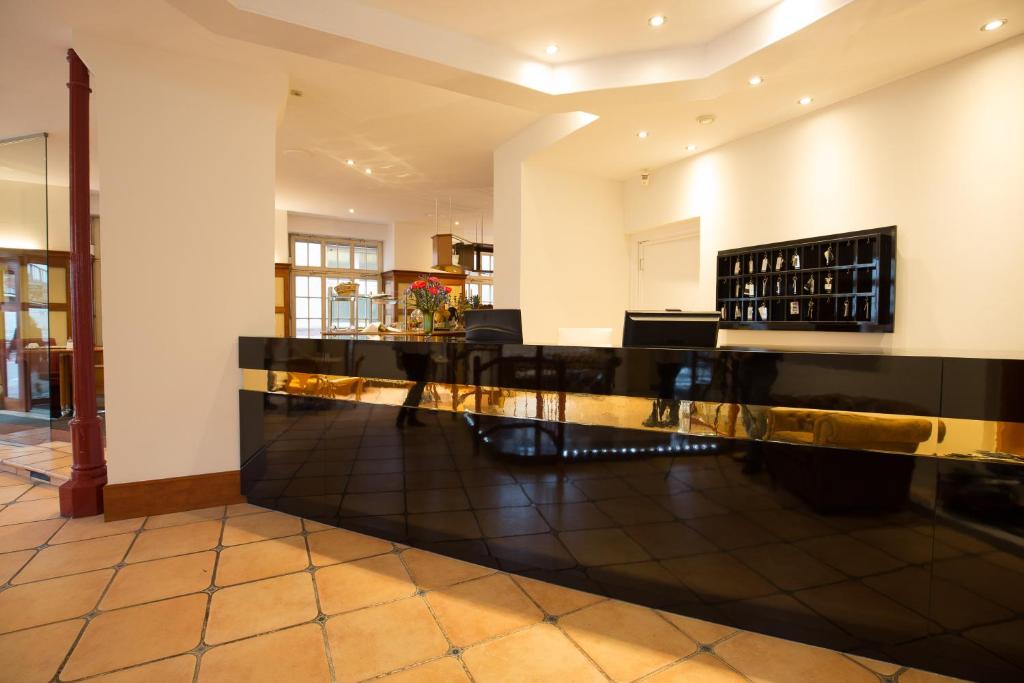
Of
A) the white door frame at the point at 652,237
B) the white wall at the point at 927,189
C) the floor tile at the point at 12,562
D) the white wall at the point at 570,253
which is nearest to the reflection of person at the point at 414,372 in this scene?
the floor tile at the point at 12,562

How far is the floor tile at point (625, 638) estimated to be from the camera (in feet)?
5.59

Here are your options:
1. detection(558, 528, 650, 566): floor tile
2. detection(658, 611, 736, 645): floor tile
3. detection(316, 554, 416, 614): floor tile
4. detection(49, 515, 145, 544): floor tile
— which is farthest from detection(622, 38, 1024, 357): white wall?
detection(49, 515, 145, 544): floor tile

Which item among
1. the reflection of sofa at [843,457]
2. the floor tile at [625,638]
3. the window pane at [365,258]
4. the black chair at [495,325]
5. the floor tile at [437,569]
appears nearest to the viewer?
the reflection of sofa at [843,457]

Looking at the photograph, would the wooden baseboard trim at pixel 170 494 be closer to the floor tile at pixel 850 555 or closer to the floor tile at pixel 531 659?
the floor tile at pixel 531 659

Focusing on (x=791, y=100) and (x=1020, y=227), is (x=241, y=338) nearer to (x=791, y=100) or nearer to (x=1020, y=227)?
(x=791, y=100)

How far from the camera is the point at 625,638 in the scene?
6.05 feet

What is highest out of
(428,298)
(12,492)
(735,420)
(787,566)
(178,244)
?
(178,244)

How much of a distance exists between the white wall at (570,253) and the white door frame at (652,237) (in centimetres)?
9

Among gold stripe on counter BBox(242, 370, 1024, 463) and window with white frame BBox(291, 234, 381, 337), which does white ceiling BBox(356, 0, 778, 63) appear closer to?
gold stripe on counter BBox(242, 370, 1024, 463)

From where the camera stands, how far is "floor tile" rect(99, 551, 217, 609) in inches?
84.2

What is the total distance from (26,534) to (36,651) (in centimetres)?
142

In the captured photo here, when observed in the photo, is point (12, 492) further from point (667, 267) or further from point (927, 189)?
point (927, 189)

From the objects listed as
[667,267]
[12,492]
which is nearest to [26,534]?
[12,492]

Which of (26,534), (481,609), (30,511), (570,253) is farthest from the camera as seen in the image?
(570,253)
